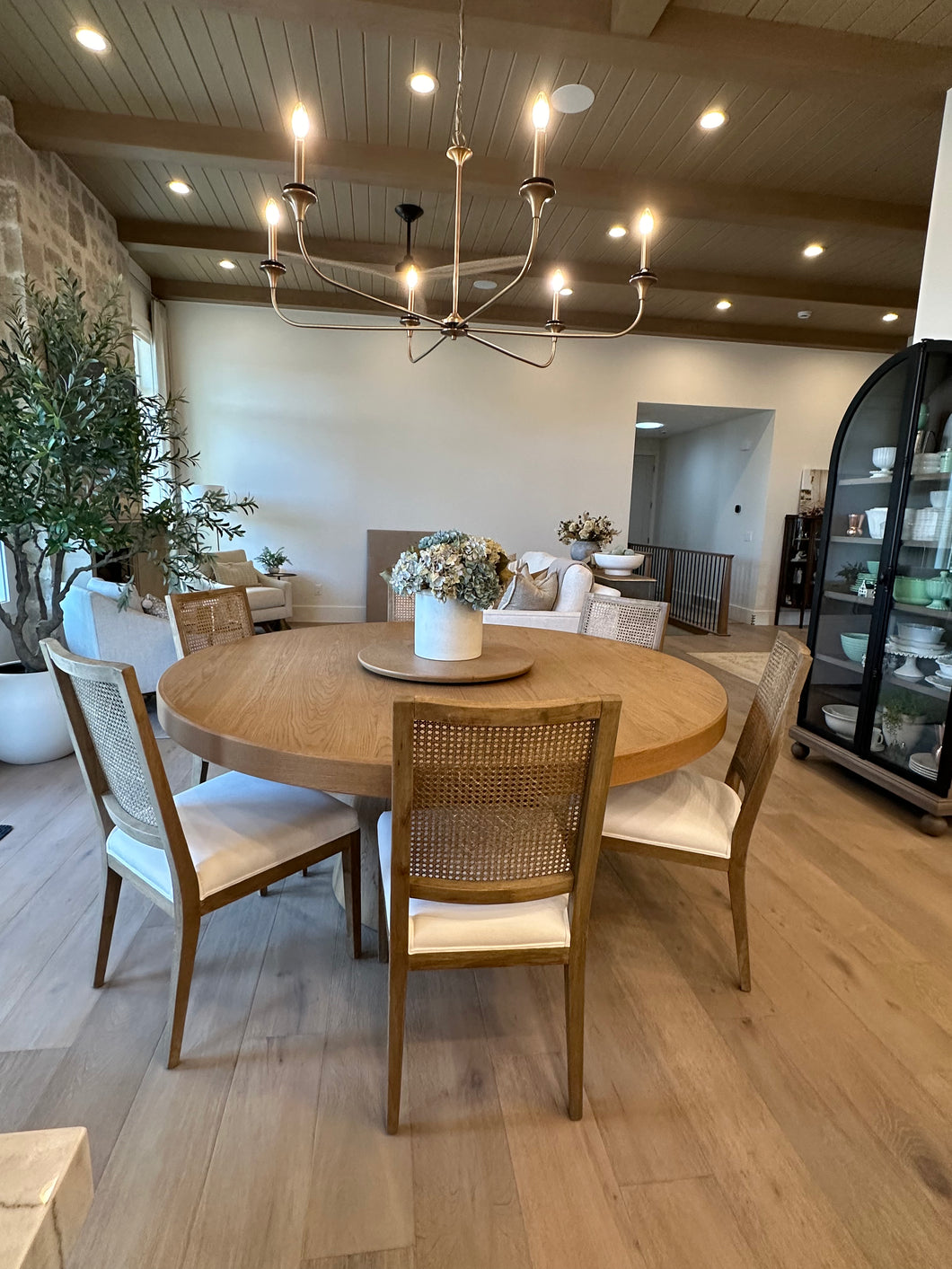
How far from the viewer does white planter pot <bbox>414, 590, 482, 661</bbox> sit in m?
1.82

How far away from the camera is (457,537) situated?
5.74ft

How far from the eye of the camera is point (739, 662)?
550 cm

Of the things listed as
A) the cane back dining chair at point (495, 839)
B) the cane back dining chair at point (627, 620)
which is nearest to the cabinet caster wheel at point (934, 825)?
the cane back dining chair at point (627, 620)

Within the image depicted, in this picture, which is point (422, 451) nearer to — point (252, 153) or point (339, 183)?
point (339, 183)

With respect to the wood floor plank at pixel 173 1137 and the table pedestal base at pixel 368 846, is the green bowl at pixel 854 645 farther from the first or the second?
the wood floor plank at pixel 173 1137

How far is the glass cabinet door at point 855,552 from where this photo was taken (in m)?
2.91

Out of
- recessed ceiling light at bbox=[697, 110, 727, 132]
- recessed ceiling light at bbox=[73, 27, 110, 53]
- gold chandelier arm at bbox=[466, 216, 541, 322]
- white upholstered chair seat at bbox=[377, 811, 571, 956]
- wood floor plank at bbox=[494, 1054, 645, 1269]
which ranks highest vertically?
recessed ceiling light at bbox=[697, 110, 727, 132]

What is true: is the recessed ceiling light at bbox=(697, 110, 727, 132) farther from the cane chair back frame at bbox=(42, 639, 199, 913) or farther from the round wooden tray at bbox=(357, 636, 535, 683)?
the cane chair back frame at bbox=(42, 639, 199, 913)

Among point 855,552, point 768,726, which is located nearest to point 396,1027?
point 768,726

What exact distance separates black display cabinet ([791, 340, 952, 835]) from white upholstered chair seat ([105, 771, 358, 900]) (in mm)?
2460

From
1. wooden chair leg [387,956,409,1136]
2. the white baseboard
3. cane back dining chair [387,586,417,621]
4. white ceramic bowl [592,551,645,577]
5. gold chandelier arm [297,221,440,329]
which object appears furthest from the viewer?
the white baseboard

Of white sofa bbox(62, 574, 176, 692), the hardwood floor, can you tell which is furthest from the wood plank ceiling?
the hardwood floor

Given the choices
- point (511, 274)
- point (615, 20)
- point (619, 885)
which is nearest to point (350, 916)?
point (619, 885)

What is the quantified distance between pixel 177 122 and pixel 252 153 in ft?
1.28
